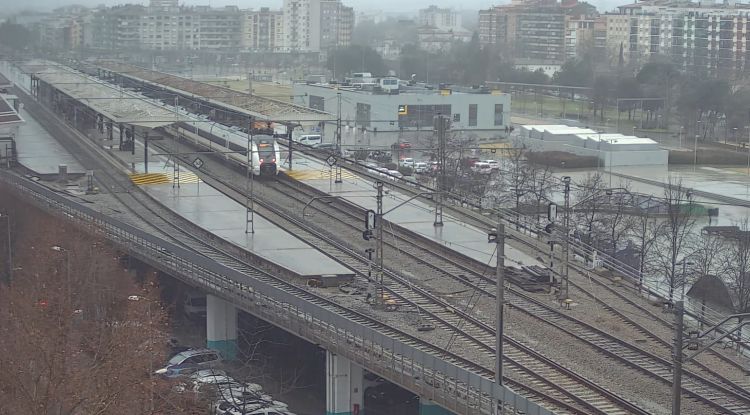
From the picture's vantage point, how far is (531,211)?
16594 mm

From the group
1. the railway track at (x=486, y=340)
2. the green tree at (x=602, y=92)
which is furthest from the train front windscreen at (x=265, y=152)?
the green tree at (x=602, y=92)

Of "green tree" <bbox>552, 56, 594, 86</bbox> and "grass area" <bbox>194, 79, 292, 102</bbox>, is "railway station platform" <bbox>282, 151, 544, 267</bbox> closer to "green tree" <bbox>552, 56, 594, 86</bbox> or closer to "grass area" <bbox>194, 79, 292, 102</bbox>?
"grass area" <bbox>194, 79, 292, 102</bbox>

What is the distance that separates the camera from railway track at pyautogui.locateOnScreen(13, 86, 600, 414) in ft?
25.7

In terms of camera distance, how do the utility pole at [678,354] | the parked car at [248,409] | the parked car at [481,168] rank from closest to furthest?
the utility pole at [678,354] < the parked car at [248,409] < the parked car at [481,168]

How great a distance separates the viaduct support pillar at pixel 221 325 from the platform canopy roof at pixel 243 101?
833 cm

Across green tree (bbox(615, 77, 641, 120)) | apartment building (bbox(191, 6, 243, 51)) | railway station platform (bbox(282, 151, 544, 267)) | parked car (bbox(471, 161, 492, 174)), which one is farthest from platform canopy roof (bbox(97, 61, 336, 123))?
apartment building (bbox(191, 6, 243, 51))

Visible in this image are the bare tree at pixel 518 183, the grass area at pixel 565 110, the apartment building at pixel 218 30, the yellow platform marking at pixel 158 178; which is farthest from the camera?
the apartment building at pixel 218 30

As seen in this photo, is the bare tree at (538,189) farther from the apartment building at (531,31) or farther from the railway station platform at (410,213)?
the apartment building at (531,31)

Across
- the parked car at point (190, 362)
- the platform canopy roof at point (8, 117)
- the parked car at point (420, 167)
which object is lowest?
the parked car at point (190, 362)

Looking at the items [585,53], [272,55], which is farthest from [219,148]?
[272,55]

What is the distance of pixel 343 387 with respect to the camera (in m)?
9.24

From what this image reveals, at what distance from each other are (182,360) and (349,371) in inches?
67.8

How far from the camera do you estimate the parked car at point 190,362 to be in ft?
32.9

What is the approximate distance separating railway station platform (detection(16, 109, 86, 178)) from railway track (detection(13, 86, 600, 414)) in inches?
9.2
